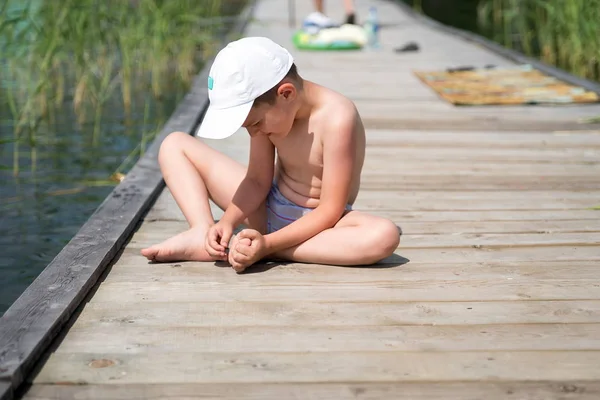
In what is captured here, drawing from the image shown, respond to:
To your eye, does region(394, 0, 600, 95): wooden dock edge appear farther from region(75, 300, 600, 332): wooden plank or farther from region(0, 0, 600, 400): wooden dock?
region(75, 300, 600, 332): wooden plank

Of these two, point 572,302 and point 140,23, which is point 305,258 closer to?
point 572,302

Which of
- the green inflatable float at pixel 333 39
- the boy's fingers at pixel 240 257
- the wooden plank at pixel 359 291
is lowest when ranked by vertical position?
the green inflatable float at pixel 333 39

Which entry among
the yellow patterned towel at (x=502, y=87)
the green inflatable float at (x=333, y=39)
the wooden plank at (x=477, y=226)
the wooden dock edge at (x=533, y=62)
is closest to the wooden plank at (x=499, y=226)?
the wooden plank at (x=477, y=226)

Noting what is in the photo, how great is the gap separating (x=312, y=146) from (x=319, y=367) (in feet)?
2.76

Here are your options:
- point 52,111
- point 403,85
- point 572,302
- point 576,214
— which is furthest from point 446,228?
point 52,111

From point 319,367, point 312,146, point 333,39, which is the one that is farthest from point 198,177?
point 333,39

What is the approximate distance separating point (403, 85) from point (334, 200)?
11.9 ft

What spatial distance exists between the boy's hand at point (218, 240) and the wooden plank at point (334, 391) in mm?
754

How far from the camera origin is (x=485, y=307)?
2.28 metres

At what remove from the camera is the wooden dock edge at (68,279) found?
1.90 m

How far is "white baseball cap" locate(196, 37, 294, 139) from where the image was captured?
2.34m

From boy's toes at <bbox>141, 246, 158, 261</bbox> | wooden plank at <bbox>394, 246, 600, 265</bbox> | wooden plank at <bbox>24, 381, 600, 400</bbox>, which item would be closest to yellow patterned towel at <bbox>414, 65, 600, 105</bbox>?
wooden plank at <bbox>394, 246, 600, 265</bbox>

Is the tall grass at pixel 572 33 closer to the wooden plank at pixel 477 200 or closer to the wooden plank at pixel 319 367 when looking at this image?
the wooden plank at pixel 477 200

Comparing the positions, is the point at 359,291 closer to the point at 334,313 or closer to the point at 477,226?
the point at 334,313
